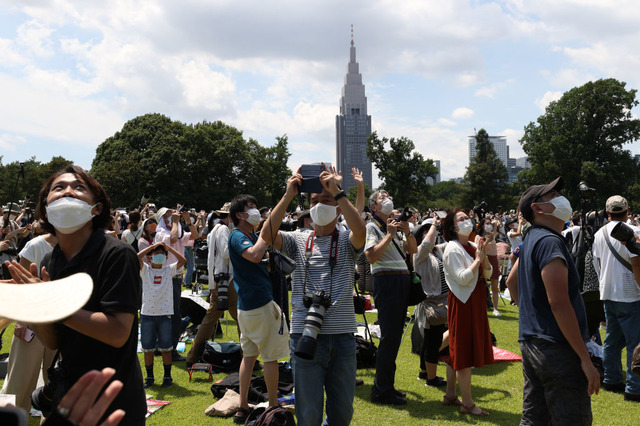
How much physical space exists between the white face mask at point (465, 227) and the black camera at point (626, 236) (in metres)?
1.62

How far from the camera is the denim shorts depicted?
667 centimetres

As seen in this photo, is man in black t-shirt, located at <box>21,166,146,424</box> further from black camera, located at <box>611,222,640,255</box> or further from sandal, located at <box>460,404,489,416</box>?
black camera, located at <box>611,222,640,255</box>

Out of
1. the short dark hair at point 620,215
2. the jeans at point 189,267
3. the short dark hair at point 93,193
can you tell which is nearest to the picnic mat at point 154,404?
the short dark hair at point 93,193

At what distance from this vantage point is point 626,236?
5719 millimetres

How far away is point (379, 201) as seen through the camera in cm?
616

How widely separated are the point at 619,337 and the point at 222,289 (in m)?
5.19

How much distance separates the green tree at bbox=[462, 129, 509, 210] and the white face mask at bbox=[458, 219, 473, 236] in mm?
59147

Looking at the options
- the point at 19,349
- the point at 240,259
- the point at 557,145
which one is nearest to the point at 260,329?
the point at 240,259

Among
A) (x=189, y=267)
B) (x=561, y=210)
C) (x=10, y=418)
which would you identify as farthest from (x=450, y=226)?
(x=189, y=267)

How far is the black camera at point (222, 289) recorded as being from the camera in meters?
6.96

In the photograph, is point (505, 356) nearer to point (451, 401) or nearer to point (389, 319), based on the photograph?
point (451, 401)

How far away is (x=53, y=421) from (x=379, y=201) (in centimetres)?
490

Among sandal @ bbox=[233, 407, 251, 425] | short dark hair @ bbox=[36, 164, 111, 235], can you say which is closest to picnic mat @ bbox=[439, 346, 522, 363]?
sandal @ bbox=[233, 407, 251, 425]

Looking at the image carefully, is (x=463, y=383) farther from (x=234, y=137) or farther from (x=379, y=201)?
(x=234, y=137)
